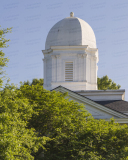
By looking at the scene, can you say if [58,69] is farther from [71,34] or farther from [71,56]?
[71,34]

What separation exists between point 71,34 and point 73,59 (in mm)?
3024

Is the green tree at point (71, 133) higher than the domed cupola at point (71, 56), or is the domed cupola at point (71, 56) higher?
the domed cupola at point (71, 56)

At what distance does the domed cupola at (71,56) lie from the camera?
116 ft

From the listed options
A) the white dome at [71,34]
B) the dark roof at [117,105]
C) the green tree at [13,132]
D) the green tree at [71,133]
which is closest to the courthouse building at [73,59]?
the white dome at [71,34]

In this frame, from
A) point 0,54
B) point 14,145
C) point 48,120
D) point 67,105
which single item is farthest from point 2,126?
point 67,105

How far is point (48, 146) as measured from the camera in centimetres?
2134

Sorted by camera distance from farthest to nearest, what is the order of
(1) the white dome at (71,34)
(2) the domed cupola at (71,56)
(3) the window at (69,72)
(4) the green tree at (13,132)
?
(1) the white dome at (71,34) < (3) the window at (69,72) < (2) the domed cupola at (71,56) < (4) the green tree at (13,132)

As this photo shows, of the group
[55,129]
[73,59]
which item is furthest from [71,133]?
[73,59]

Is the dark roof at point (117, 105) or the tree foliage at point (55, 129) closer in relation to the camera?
the tree foliage at point (55, 129)

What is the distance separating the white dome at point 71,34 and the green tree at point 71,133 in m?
14.7

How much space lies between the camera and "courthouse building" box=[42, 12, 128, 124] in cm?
3481

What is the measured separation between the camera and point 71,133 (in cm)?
2064

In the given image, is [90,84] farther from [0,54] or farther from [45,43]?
[0,54]

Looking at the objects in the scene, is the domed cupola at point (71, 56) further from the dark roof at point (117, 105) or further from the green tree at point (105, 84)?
the green tree at point (105, 84)
